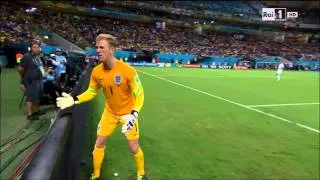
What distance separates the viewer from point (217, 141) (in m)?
10.3

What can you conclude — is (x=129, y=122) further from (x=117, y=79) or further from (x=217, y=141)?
(x=217, y=141)

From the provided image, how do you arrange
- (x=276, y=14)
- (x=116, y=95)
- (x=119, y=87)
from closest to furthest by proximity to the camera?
(x=276, y=14)
(x=119, y=87)
(x=116, y=95)

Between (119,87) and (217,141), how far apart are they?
232 inches

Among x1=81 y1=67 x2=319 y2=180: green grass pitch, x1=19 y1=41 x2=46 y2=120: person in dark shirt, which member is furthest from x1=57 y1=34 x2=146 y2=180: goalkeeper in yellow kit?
x1=19 y1=41 x2=46 y2=120: person in dark shirt

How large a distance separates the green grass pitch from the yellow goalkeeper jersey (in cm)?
178

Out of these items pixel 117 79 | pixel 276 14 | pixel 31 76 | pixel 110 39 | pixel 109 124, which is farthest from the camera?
pixel 31 76

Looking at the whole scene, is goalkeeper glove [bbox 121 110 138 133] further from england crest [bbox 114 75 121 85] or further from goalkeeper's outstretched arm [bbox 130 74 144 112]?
england crest [bbox 114 75 121 85]

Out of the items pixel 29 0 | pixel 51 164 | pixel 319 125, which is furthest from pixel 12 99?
pixel 51 164

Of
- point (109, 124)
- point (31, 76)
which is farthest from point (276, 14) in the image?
point (31, 76)

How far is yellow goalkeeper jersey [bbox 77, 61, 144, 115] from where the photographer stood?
4695 mm

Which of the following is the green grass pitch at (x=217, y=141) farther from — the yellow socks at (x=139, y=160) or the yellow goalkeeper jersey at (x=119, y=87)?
the yellow goalkeeper jersey at (x=119, y=87)

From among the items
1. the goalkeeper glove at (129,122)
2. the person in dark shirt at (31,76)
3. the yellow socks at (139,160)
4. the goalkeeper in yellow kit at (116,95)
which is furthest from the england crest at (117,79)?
the person in dark shirt at (31,76)

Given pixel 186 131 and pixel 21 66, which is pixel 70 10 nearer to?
pixel 186 131

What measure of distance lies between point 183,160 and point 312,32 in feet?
19.9
